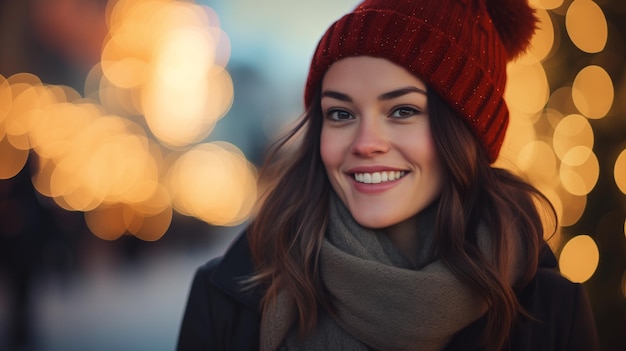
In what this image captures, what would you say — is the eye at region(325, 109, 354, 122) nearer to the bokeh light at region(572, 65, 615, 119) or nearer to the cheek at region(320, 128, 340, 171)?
the cheek at region(320, 128, 340, 171)

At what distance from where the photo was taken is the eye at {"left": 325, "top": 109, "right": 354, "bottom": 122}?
2.33m

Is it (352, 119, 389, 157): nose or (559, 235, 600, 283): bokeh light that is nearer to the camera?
(352, 119, 389, 157): nose

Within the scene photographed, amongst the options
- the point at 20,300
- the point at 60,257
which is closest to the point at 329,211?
the point at 20,300

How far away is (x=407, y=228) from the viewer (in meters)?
2.44

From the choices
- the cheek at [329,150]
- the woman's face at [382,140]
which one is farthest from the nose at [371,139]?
the cheek at [329,150]

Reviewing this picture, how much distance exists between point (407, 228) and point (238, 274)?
65 cm

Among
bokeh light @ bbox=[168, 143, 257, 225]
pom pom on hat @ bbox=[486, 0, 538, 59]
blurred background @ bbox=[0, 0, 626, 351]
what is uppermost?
pom pom on hat @ bbox=[486, 0, 538, 59]

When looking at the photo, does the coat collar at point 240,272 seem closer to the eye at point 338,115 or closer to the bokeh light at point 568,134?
the eye at point 338,115

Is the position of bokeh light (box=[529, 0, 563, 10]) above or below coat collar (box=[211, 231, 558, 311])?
above

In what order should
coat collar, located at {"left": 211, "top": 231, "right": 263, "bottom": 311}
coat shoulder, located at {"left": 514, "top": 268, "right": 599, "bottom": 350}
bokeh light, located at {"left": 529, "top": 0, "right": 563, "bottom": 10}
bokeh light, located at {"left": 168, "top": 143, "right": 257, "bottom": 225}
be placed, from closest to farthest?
coat shoulder, located at {"left": 514, "top": 268, "right": 599, "bottom": 350} → coat collar, located at {"left": 211, "top": 231, "right": 263, "bottom": 311} → bokeh light, located at {"left": 529, "top": 0, "right": 563, "bottom": 10} → bokeh light, located at {"left": 168, "top": 143, "right": 257, "bottom": 225}

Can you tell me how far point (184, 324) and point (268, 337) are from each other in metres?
0.36

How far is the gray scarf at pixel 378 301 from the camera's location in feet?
7.29

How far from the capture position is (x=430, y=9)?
231 centimetres

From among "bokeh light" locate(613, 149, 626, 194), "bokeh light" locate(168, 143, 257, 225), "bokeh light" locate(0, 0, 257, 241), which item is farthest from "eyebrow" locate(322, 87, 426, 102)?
"bokeh light" locate(168, 143, 257, 225)
